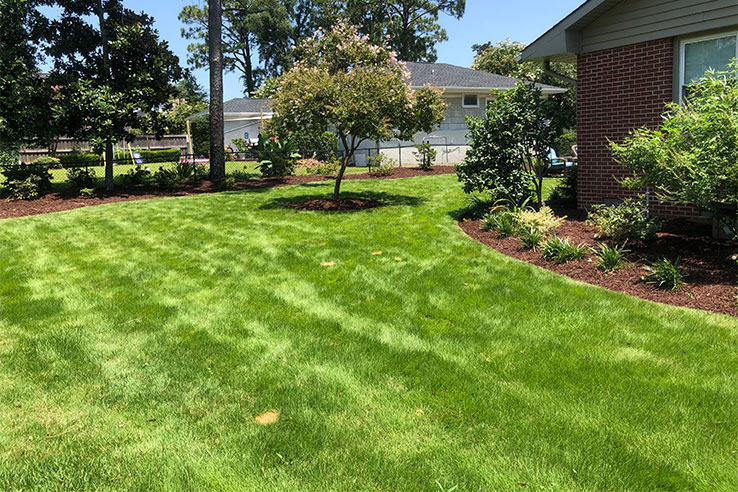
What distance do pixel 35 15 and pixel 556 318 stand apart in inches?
619

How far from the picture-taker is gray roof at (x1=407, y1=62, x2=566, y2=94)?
2402 cm

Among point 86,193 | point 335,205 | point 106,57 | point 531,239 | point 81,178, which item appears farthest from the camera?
point 81,178

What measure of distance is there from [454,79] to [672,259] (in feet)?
68.9

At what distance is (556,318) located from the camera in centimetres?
445

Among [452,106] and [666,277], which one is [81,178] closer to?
[666,277]

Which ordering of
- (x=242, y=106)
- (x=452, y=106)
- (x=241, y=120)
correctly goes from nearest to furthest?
(x=452, y=106), (x=241, y=120), (x=242, y=106)

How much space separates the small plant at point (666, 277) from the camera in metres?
5.03

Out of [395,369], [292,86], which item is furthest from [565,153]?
[395,369]

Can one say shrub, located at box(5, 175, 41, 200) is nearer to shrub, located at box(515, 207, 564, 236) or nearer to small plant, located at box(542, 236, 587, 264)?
shrub, located at box(515, 207, 564, 236)

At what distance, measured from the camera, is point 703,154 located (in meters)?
4.94

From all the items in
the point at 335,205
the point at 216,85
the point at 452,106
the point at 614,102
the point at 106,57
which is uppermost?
the point at 452,106

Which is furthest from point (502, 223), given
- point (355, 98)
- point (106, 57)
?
point (106, 57)

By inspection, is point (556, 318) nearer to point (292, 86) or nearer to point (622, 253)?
point (622, 253)

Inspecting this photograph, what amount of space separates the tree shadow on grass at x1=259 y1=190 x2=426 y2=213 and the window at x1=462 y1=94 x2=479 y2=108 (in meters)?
14.3
